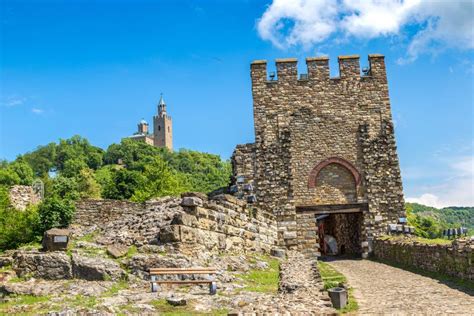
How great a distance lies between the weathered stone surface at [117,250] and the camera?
8883mm

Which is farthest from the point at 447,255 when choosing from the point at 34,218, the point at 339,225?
the point at 34,218

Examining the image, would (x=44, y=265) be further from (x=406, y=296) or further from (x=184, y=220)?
(x=406, y=296)

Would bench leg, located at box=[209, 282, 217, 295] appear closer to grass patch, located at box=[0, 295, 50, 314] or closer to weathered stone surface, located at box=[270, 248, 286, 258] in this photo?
grass patch, located at box=[0, 295, 50, 314]

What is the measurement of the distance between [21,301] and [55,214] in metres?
14.4

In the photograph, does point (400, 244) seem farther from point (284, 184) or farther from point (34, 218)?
point (34, 218)

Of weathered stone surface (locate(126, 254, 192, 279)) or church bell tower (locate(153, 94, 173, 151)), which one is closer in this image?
weathered stone surface (locate(126, 254, 192, 279))

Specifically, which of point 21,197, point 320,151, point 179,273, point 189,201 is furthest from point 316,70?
point 21,197

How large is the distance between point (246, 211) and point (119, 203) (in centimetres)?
1004

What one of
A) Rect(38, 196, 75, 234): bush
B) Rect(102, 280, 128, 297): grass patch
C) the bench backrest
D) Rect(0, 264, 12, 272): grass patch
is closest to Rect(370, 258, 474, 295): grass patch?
the bench backrest

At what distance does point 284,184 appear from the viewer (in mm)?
18656

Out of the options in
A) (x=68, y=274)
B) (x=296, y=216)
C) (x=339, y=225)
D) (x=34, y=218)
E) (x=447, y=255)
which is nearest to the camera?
(x=68, y=274)

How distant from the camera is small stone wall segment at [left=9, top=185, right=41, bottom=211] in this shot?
27.6 m

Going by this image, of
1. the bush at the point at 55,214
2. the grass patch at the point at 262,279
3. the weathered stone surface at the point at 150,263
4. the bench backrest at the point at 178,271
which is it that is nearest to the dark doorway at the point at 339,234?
the grass patch at the point at 262,279

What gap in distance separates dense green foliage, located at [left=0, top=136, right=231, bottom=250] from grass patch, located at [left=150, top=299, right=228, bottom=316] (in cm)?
1529
